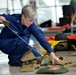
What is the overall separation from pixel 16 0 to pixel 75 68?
9.91 m

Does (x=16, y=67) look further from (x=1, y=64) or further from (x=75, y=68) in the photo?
(x=75, y=68)

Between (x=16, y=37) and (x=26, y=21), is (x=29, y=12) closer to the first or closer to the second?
(x=26, y=21)

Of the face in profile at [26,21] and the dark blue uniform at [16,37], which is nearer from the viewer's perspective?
the face in profile at [26,21]

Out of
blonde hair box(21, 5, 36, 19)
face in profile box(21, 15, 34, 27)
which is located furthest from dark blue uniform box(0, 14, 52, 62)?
blonde hair box(21, 5, 36, 19)

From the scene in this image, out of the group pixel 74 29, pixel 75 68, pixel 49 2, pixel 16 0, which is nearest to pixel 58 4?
pixel 49 2

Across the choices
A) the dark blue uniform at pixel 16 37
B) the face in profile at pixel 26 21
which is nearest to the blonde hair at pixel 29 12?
the face in profile at pixel 26 21

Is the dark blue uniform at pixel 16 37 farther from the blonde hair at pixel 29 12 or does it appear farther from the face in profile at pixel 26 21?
the blonde hair at pixel 29 12

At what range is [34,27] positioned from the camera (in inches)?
155

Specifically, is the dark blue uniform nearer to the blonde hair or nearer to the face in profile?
the face in profile

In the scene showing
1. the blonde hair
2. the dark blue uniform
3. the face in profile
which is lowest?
the dark blue uniform

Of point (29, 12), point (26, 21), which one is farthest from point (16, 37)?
point (29, 12)

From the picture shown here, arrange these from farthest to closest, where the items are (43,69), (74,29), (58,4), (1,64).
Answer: (58,4), (74,29), (1,64), (43,69)

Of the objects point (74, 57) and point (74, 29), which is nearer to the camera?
point (74, 57)

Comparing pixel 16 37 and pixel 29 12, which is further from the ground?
pixel 29 12
